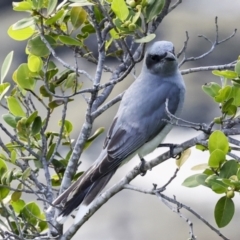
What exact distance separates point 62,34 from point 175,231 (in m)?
2.08

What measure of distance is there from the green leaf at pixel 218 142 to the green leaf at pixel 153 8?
16.9 inches

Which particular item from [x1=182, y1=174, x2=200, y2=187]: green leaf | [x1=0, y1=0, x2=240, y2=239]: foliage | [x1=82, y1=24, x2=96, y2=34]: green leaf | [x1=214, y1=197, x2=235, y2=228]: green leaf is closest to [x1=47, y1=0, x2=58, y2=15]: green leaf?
[x1=0, y1=0, x2=240, y2=239]: foliage

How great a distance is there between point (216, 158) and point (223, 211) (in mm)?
149

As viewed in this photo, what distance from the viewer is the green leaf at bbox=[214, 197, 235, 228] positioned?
1.74 metres

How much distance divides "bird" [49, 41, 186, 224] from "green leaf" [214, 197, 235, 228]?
582 millimetres

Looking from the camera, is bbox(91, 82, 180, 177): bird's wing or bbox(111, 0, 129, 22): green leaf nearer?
bbox(111, 0, 129, 22): green leaf

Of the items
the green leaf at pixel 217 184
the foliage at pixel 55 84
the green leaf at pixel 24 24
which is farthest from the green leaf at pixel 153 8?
the green leaf at pixel 217 184

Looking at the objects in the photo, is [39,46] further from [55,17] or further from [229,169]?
[229,169]

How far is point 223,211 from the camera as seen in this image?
1.75 meters

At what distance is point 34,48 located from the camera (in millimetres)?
2031

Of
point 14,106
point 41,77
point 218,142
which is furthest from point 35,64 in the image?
point 218,142

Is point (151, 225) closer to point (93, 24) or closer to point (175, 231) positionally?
point (175, 231)

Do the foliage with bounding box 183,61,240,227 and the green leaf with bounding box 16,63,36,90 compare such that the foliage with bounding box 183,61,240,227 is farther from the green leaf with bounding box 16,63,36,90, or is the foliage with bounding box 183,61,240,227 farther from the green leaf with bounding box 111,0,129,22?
the green leaf with bounding box 16,63,36,90

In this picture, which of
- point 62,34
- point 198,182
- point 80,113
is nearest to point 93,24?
point 62,34
